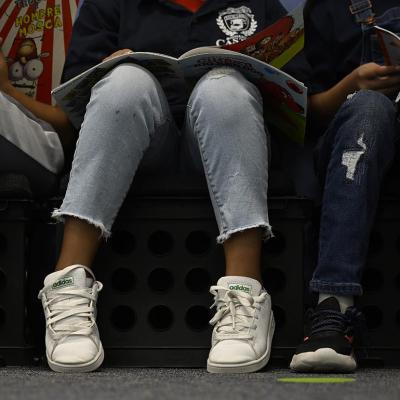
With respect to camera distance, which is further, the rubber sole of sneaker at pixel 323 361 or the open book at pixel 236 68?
the open book at pixel 236 68

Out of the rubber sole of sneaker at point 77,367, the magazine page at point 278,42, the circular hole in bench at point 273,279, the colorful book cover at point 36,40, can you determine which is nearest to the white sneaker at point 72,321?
the rubber sole of sneaker at point 77,367

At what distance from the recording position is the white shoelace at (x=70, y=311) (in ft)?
3.34

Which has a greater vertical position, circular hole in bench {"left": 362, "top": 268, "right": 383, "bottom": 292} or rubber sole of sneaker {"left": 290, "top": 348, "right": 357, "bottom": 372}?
circular hole in bench {"left": 362, "top": 268, "right": 383, "bottom": 292}

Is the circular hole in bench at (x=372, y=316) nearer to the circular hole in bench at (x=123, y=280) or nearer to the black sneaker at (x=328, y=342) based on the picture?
the black sneaker at (x=328, y=342)

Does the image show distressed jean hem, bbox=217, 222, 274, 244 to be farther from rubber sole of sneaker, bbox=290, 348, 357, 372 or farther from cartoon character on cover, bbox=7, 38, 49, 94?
cartoon character on cover, bbox=7, 38, 49, 94

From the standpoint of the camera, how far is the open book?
3.54 ft

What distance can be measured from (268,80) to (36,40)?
0.53 metres

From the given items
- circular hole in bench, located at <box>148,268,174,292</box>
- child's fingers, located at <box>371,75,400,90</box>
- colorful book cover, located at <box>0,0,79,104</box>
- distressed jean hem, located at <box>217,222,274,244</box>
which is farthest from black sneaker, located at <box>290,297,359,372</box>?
colorful book cover, located at <box>0,0,79,104</box>

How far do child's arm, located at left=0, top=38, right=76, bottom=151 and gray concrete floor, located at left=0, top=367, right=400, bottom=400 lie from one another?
1.41 ft

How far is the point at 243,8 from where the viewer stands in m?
1.34

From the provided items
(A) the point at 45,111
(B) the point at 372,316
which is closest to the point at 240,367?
(B) the point at 372,316

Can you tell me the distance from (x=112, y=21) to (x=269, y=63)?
35cm

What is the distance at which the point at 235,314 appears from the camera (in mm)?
1021

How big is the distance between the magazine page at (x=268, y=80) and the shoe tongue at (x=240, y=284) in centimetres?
26
